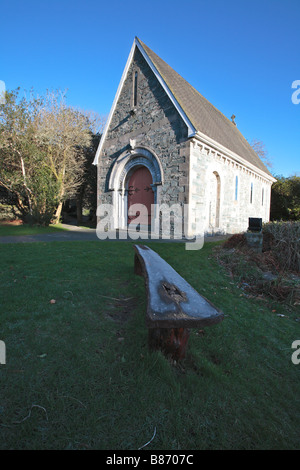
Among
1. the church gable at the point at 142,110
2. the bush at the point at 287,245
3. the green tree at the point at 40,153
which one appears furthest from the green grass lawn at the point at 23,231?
the bush at the point at 287,245

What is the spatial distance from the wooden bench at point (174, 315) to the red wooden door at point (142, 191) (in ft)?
30.7

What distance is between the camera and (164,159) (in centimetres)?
1015

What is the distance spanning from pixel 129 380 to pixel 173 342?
0.45 meters

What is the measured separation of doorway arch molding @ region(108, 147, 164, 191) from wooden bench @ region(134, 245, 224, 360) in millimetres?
8507

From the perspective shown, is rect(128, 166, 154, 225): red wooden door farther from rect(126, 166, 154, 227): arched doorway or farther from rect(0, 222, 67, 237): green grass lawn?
rect(0, 222, 67, 237): green grass lawn

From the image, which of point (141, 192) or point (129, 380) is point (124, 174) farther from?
point (129, 380)

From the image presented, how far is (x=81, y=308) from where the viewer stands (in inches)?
104

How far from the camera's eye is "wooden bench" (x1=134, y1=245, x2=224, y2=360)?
1613mm

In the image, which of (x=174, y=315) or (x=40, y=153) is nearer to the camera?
(x=174, y=315)

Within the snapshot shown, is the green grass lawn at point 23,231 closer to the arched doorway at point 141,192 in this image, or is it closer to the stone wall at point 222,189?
the arched doorway at point 141,192

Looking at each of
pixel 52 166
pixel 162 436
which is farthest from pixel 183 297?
pixel 52 166

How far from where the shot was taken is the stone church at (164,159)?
954 centimetres

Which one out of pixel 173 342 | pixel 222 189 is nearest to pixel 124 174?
pixel 222 189
